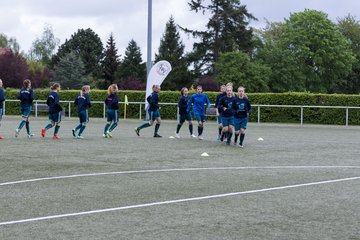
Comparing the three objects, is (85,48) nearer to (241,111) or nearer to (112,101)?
(112,101)

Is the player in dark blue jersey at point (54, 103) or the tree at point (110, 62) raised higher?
the tree at point (110, 62)

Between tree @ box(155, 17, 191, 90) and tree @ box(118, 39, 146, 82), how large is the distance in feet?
26.6

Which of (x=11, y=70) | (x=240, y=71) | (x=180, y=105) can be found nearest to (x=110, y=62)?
(x=11, y=70)

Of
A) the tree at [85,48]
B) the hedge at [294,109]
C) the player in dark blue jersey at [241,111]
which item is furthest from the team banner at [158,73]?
the tree at [85,48]

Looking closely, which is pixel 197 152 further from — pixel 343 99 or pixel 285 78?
pixel 285 78

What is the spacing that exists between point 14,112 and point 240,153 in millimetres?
29816

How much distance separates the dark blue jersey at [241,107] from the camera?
62.1 ft

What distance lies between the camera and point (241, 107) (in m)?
18.9

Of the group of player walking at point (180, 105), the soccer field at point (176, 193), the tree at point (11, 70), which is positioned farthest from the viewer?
the tree at point (11, 70)

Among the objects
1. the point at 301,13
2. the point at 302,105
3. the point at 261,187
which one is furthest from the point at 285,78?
the point at 261,187

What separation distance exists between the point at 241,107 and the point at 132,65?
3075 inches

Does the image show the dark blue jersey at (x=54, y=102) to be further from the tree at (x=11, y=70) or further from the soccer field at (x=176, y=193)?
the tree at (x=11, y=70)

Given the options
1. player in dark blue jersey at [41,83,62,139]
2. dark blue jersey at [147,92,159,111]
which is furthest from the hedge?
player in dark blue jersey at [41,83,62,139]

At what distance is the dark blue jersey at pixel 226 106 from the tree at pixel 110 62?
80379 millimetres
